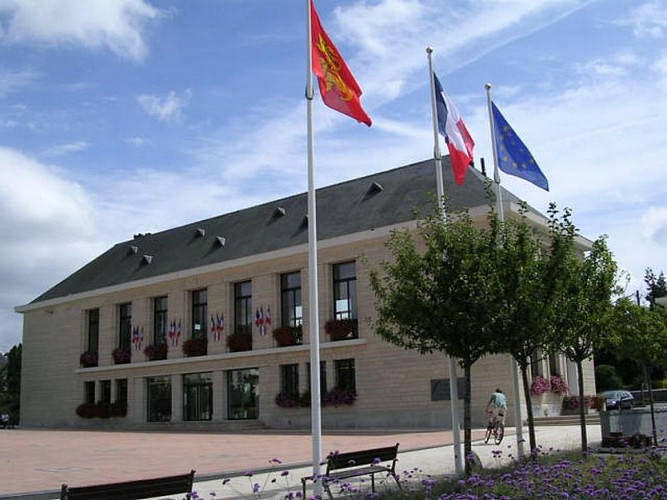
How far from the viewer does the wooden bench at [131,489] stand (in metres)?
7.43

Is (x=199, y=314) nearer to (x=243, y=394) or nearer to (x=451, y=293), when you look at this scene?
(x=243, y=394)

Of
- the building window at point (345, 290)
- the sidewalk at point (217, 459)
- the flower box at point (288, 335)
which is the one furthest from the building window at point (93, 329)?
the sidewalk at point (217, 459)

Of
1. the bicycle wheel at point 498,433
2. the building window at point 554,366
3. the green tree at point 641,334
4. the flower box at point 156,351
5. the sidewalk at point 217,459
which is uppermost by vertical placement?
the flower box at point 156,351

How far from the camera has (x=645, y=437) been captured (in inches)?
565

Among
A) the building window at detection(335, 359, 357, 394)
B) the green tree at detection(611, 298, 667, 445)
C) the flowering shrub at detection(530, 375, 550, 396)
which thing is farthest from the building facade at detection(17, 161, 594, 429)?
the green tree at detection(611, 298, 667, 445)

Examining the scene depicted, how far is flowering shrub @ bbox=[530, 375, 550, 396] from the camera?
27297 millimetres

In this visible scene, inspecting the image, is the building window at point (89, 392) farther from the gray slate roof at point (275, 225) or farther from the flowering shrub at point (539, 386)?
the flowering shrub at point (539, 386)

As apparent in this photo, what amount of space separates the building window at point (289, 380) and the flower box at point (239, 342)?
6.88 ft

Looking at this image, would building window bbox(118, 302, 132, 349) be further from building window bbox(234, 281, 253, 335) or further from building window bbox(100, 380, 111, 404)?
building window bbox(234, 281, 253, 335)

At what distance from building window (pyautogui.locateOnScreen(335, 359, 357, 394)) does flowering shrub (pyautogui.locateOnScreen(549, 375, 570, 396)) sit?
24.5ft

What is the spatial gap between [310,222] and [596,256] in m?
5.94

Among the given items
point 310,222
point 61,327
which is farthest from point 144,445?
point 61,327

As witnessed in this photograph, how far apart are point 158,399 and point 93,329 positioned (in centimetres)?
703

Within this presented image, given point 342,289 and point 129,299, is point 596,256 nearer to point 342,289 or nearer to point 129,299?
point 342,289
